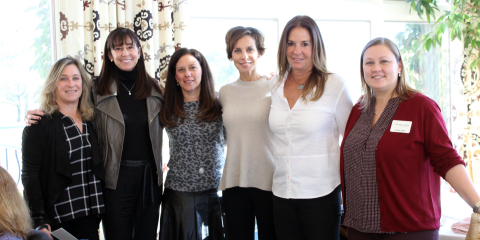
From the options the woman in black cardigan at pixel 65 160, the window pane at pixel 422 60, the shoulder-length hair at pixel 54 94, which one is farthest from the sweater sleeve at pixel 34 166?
the window pane at pixel 422 60

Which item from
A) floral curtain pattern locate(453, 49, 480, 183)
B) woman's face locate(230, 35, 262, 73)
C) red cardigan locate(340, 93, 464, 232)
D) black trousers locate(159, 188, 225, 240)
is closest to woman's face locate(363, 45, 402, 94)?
red cardigan locate(340, 93, 464, 232)

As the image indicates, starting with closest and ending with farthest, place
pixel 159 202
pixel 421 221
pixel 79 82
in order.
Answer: pixel 421 221
pixel 79 82
pixel 159 202

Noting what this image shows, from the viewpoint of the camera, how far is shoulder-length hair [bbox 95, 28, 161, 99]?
2125mm

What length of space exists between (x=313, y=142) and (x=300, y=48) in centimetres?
49

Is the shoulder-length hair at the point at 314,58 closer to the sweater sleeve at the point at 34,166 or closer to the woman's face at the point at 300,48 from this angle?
the woman's face at the point at 300,48

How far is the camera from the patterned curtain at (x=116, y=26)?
2639 mm

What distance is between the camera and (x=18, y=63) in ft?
9.21

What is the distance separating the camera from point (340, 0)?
142 inches

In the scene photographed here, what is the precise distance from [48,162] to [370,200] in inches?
66.1

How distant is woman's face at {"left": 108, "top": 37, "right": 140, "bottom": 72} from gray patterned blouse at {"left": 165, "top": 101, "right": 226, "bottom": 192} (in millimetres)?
477

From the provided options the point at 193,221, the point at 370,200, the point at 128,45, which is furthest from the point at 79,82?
the point at 370,200

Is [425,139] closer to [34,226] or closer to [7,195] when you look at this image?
[7,195]

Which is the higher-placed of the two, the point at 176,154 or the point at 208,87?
the point at 208,87

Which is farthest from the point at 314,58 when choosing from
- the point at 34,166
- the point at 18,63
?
the point at 18,63
